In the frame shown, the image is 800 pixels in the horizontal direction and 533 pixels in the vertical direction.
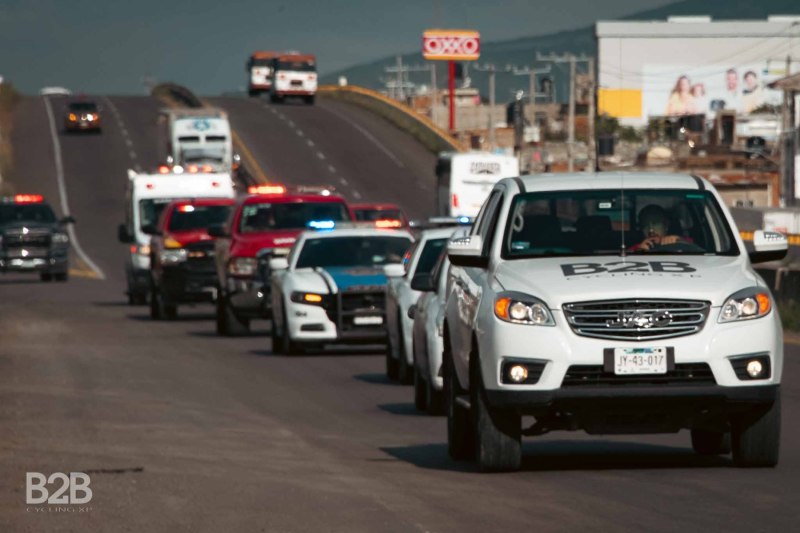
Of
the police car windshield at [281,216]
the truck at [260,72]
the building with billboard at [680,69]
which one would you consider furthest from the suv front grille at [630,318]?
the building with billboard at [680,69]

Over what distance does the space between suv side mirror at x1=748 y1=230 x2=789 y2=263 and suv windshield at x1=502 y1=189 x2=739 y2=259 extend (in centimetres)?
16

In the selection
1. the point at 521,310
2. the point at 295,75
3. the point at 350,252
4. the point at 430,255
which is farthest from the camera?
the point at 295,75

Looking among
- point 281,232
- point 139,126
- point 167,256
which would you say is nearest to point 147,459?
point 281,232

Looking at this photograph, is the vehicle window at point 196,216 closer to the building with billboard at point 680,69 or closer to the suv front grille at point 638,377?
the suv front grille at point 638,377

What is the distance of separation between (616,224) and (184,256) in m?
21.3

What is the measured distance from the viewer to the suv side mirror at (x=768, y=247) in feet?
39.7

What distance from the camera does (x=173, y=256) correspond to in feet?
109

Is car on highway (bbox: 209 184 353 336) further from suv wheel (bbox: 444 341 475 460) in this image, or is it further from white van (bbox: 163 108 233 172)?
white van (bbox: 163 108 233 172)

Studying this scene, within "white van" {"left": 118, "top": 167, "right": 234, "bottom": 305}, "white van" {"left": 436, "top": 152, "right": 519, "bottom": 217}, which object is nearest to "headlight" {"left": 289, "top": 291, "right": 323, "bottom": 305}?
"white van" {"left": 118, "top": 167, "right": 234, "bottom": 305}

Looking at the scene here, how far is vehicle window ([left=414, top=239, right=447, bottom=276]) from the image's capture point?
1953 cm

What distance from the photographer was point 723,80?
16962 centimetres

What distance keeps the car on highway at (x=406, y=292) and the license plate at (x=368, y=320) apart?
3.66m

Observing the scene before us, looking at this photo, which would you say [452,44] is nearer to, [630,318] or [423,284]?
[423,284]

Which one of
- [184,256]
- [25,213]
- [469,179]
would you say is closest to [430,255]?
[184,256]
